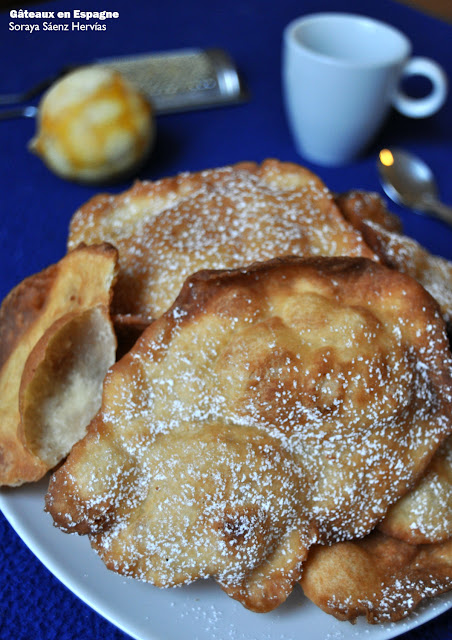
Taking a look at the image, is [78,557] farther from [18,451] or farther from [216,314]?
[216,314]

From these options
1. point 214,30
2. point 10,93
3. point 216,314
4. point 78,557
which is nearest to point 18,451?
point 78,557

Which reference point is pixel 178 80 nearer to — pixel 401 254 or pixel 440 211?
pixel 440 211

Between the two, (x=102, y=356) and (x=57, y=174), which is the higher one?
(x=102, y=356)

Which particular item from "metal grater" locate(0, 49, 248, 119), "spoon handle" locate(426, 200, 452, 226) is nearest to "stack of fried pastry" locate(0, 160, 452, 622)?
"spoon handle" locate(426, 200, 452, 226)

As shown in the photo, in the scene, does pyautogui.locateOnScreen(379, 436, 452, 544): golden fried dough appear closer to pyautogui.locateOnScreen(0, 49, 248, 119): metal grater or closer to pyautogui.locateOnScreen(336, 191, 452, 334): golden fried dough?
pyautogui.locateOnScreen(336, 191, 452, 334): golden fried dough

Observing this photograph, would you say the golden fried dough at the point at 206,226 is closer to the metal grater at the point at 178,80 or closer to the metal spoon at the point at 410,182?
the metal spoon at the point at 410,182

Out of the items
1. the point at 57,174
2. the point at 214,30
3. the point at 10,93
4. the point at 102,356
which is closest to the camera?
the point at 102,356
